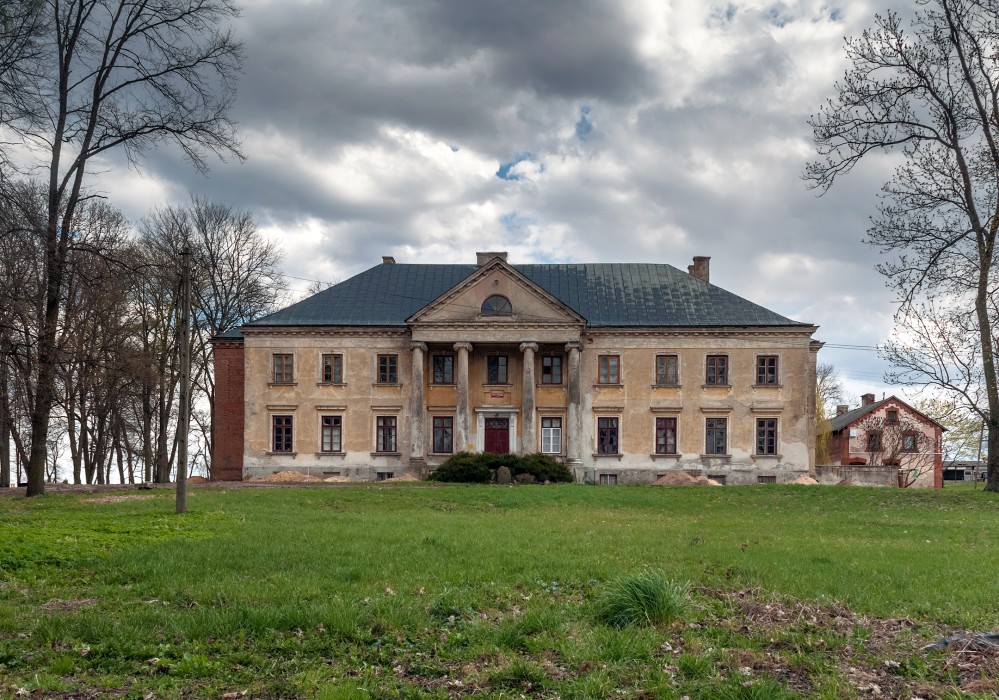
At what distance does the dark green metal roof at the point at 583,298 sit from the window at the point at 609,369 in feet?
5.34

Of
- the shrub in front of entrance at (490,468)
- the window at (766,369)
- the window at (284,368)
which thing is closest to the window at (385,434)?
the window at (284,368)

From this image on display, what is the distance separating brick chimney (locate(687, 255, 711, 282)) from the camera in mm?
41531

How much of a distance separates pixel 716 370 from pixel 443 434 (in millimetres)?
13254

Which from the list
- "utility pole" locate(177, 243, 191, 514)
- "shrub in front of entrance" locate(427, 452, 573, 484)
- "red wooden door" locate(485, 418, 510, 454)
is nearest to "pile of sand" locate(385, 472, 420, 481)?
"shrub in front of entrance" locate(427, 452, 573, 484)

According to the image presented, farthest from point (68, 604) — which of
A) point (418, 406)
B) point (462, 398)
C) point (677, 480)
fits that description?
point (418, 406)

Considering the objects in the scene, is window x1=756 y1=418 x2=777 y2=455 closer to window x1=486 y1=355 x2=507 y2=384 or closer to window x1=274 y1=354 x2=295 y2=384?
window x1=486 y1=355 x2=507 y2=384

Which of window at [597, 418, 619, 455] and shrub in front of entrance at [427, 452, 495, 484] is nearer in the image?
shrub in front of entrance at [427, 452, 495, 484]

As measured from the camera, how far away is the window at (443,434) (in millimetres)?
37406

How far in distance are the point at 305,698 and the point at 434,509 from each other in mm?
15710

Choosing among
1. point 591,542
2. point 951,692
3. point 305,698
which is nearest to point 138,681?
point 305,698

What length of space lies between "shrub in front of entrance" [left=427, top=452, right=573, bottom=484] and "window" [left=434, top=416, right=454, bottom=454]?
4524mm

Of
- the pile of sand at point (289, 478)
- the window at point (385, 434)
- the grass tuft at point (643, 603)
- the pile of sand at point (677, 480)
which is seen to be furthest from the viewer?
the window at point (385, 434)

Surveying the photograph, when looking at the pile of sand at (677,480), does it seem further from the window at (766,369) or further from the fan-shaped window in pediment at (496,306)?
the fan-shaped window in pediment at (496,306)

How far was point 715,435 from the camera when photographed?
37.3 m
